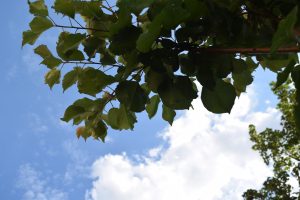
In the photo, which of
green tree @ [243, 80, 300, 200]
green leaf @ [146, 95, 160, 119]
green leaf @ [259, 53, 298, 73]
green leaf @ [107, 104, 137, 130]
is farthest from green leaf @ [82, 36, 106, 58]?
green tree @ [243, 80, 300, 200]

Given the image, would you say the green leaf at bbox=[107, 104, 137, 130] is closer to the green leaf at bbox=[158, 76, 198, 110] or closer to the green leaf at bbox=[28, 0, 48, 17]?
the green leaf at bbox=[158, 76, 198, 110]

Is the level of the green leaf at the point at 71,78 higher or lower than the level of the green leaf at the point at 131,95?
higher

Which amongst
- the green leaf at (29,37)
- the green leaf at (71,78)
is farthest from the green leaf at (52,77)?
the green leaf at (29,37)

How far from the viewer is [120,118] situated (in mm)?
1414

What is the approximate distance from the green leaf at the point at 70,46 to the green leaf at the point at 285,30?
2.23 ft

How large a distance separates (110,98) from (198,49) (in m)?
0.44

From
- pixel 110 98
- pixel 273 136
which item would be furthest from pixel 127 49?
pixel 273 136

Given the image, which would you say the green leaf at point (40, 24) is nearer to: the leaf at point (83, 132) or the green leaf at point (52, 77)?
the green leaf at point (52, 77)

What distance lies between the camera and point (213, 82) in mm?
1107

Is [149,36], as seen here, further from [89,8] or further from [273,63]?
[273,63]

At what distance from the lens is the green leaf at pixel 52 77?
1.54 metres

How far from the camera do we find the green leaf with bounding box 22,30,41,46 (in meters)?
1.35

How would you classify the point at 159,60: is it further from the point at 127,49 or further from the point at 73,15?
the point at 73,15

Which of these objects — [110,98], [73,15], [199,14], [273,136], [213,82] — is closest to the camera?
[199,14]
